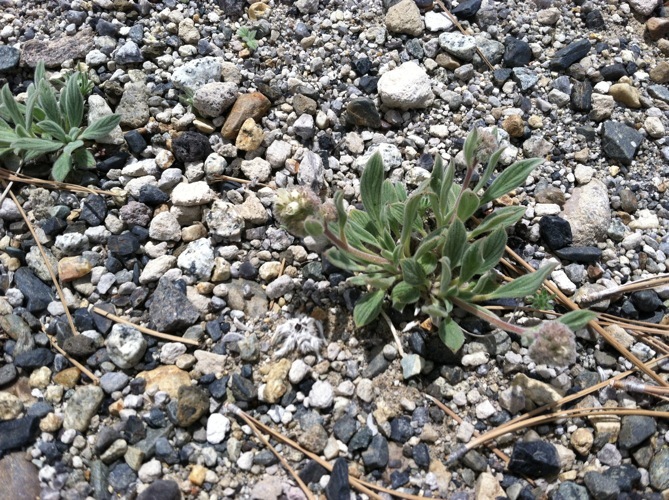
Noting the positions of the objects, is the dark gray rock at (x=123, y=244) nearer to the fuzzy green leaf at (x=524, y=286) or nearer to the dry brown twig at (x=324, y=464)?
Result: the dry brown twig at (x=324, y=464)

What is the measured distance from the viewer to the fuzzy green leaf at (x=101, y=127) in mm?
3236

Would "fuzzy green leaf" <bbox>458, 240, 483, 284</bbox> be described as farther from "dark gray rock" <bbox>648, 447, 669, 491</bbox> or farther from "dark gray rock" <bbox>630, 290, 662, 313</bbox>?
"dark gray rock" <bbox>648, 447, 669, 491</bbox>

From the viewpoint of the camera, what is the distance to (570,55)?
11.9 ft

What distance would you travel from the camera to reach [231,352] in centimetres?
283

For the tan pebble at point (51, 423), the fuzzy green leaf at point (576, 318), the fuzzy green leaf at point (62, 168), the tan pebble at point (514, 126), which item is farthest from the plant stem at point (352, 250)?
the fuzzy green leaf at point (62, 168)

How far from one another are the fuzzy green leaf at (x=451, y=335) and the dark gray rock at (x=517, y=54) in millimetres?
1822

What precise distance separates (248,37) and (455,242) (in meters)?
1.96

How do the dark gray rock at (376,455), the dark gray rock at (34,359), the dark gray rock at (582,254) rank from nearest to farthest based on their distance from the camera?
1. the dark gray rock at (376,455)
2. the dark gray rock at (34,359)
3. the dark gray rock at (582,254)

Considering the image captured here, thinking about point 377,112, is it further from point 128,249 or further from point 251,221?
point 128,249

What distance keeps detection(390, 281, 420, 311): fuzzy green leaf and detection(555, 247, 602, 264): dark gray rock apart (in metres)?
0.88

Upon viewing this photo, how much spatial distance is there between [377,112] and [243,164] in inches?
32.7

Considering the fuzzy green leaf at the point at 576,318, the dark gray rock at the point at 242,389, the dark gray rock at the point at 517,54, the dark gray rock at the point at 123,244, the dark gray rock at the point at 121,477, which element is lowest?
the dark gray rock at the point at 121,477

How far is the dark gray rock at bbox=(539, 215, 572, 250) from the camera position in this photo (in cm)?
307

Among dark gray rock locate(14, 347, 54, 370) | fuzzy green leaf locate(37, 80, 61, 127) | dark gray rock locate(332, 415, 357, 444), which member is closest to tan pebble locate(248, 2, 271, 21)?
fuzzy green leaf locate(37, 80, 61, 127)
